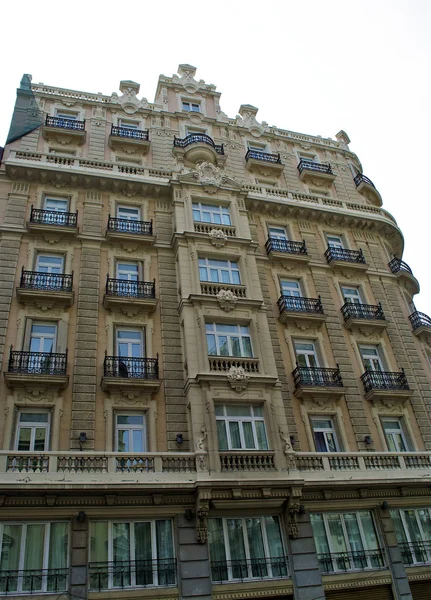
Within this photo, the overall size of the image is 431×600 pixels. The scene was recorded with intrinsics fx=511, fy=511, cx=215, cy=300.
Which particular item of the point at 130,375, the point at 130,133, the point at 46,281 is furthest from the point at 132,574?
the point at 130,133

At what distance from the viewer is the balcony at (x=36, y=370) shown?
17.1 m

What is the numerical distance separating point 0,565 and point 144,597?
399cm

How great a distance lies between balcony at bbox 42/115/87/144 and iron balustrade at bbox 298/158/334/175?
12165 mm

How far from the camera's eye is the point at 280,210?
26.1 m

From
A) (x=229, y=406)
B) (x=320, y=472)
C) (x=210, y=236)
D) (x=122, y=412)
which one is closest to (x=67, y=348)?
(x=122, y=412)

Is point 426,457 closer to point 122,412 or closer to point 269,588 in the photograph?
point 269,588

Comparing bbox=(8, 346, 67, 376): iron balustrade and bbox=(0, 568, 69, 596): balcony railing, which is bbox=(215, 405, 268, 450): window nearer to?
bbox=(8, 346, 67, 376): iron balustrade

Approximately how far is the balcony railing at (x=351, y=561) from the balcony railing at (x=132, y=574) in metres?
4.92

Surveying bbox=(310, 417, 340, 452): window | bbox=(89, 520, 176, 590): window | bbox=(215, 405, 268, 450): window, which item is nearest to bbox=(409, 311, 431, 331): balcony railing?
bbox=(310, 417, 340, 452): window

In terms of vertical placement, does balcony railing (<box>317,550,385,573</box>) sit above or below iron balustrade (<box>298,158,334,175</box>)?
below

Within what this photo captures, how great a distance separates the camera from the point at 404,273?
26.6 meters

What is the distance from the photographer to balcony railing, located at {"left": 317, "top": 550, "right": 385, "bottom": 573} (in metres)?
16.3

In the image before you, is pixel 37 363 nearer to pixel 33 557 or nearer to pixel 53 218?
pixel 33 557

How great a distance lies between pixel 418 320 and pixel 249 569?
48.3 feet
